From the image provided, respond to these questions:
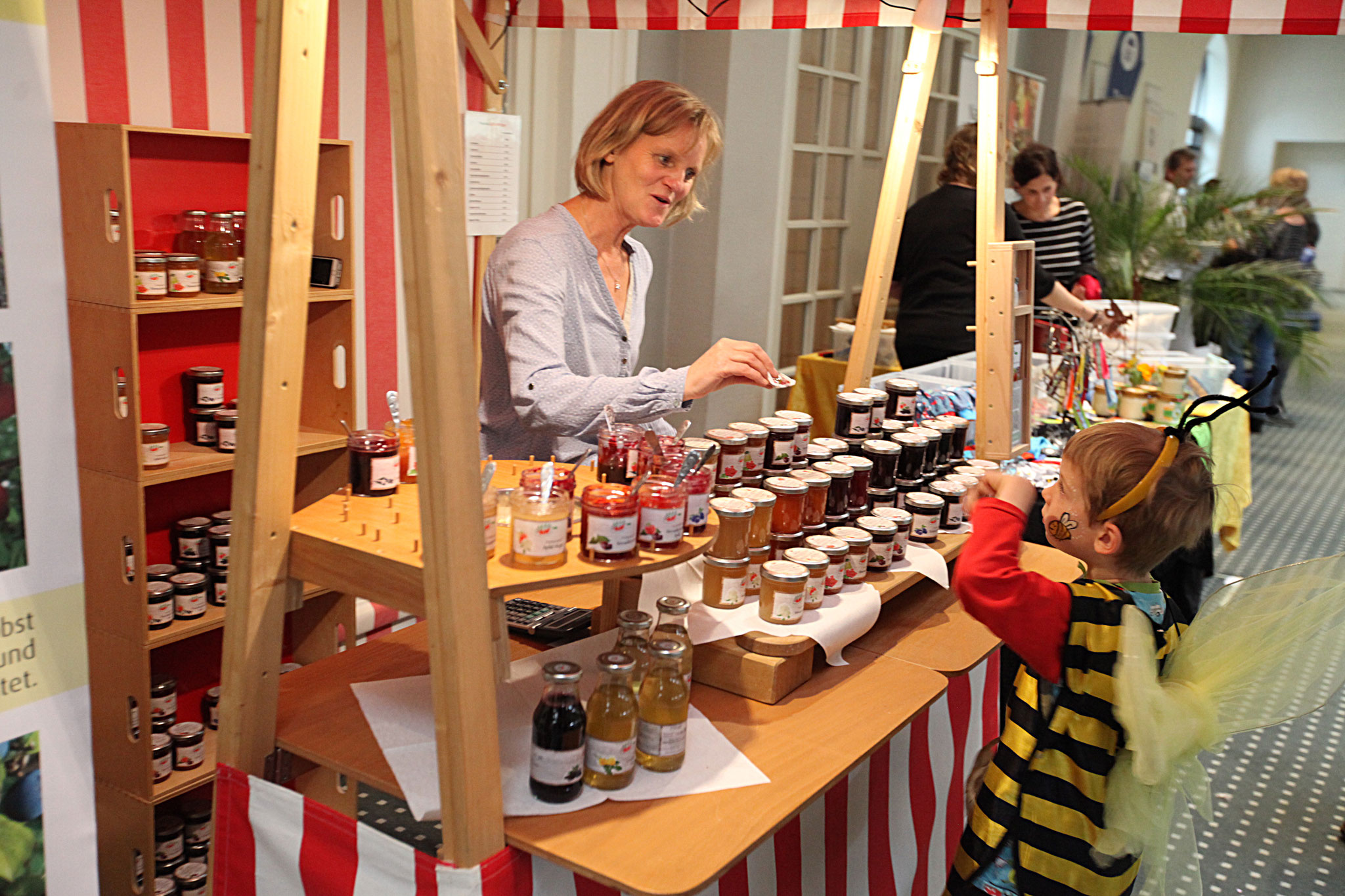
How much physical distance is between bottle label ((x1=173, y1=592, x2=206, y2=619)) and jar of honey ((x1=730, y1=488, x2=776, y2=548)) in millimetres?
1479

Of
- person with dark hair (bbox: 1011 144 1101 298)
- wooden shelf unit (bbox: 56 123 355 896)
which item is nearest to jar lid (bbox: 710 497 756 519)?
wooden shelf unit (bbox: 56 123 355 896)

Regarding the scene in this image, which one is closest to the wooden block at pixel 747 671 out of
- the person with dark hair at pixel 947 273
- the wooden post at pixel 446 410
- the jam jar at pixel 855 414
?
the wooden post at pixel 446 410

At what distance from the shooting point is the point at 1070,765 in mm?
1590

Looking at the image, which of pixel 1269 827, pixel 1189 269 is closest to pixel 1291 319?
pixel 1189 269

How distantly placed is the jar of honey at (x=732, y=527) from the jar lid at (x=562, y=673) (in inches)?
17.2

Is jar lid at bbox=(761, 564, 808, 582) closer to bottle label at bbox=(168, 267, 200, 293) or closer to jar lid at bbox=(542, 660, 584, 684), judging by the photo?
jar lid at bbox=(542, 660, 584, 684)

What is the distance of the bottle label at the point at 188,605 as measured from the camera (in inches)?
102

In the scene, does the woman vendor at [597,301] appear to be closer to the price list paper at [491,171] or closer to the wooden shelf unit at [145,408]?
the wooden shelf unit at [145,408]

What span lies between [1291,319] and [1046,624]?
648cm

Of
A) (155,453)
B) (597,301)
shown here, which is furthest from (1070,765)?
(155,453)

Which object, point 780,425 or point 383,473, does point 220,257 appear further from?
point 780,425

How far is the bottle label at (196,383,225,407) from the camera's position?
2689mm

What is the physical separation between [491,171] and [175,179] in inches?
51.0

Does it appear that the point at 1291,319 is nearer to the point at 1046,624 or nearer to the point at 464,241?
the point at 1046,624
